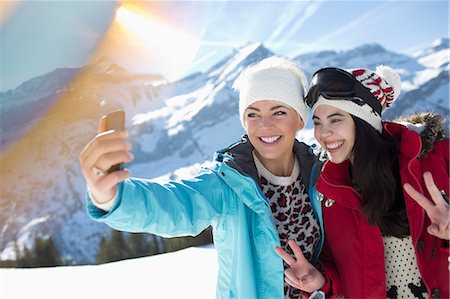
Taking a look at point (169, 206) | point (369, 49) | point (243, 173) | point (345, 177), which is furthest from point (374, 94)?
point (369, 49)

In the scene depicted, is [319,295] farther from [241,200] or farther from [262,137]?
[262,137]

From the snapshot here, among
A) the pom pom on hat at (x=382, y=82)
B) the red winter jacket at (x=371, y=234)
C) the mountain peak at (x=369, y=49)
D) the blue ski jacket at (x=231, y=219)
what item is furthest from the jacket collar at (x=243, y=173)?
the mountain peak at (x=369, y=49)

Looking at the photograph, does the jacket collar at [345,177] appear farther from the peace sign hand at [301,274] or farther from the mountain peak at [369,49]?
the mountain peak at [369,49]

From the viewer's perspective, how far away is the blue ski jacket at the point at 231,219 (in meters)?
1.79

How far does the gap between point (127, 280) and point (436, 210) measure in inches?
194

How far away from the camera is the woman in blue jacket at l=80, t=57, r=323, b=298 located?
154cm

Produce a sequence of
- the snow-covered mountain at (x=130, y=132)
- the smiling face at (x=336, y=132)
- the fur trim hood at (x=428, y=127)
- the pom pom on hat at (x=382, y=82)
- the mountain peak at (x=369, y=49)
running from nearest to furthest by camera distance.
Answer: the fur trim hood at (x=428, y=127) < the smiling face at (x=336, y=132) < the pom pom on hat at (x=382, y=82) < the snow-covered mountain at (x=130, y=132) < the mountain peak at (x=369, y=49)

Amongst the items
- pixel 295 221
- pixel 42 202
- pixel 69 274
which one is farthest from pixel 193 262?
pixel 42 202

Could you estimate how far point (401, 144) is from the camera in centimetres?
196

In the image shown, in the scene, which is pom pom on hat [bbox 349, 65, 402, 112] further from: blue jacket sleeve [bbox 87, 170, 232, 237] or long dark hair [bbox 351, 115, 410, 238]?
blue jacket sleeve [bbox 87, 170, 232, 237]

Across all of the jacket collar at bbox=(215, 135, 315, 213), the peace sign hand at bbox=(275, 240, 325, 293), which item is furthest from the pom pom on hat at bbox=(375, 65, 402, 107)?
the peace sign hand at bbox=(275, 240, 325, 293)

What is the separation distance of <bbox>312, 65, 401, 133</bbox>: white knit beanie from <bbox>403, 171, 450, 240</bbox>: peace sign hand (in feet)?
1.75

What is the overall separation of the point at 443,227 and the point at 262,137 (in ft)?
3.22

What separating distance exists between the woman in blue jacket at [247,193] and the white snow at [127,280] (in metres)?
2.74
